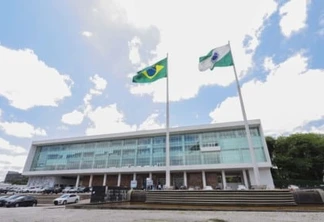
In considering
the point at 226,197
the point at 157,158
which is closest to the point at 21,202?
the point at 226,197

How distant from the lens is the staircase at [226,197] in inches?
400

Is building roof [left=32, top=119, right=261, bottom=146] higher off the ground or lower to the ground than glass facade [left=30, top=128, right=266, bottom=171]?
higher

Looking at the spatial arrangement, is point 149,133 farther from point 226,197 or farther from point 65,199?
point 226,197

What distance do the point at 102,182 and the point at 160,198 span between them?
119ft

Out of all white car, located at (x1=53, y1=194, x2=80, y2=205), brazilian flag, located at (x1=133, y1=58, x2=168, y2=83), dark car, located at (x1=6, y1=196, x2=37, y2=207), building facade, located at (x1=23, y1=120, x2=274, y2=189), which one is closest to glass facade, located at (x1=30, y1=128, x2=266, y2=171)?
building facade, located at (x1=23, y1=120, x2=274, y2=189)

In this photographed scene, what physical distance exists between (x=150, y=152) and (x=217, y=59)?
28.0 m

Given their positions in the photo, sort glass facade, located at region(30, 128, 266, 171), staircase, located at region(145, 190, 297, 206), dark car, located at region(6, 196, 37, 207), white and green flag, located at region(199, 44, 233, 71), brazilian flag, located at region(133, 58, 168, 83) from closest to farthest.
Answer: staircase, located at region(145, 190, 297, 206), white and green flag, located at region(199, 44, 233, 71), brazilian flag, located at region(133, 58, 168, 83), dark car, located at region(6, 196, 37, 207), glass facade, located at region(30, 128, 266, 171)

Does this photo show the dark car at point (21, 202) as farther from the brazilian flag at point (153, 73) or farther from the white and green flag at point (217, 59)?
the white and green flag at point (217, 59)

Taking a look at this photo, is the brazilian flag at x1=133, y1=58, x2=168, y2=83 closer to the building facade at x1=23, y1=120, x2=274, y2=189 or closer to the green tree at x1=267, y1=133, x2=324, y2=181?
the building facade at x1=23, y1=120, x2=274, y2=189

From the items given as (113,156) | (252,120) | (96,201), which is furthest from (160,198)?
(113,156)

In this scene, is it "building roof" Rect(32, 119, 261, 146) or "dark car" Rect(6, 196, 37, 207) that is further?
"building roof" Rect(32, 119, 261, 146)

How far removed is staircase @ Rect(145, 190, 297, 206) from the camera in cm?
1016

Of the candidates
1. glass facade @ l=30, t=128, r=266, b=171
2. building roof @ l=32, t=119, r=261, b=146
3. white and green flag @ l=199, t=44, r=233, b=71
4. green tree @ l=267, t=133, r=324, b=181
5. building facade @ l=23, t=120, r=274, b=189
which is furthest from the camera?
green tree @ l=267, t=133, r=324, b=181

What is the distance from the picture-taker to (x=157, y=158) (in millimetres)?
40406
